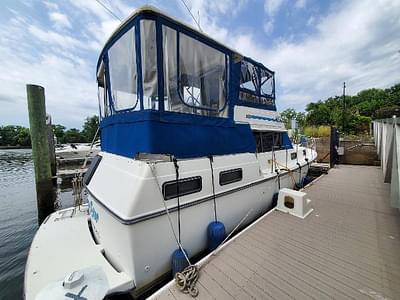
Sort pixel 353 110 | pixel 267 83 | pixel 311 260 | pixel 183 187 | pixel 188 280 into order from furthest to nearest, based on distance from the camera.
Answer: pixel 353 110, pixel 267 83, pixel 183 187, pixel 311 260, pixel 188 280

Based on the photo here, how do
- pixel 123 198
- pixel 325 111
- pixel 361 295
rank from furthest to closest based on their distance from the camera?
pixel 325 111
pixel 123 198
pixel 361 295

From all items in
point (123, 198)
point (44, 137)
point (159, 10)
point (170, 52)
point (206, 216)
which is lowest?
point (206, 216)

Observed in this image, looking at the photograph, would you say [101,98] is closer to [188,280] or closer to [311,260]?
[188,280]

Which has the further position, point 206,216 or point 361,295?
point 206,216

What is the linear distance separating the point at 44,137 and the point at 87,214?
3.99 meters

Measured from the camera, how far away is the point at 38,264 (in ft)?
7.46

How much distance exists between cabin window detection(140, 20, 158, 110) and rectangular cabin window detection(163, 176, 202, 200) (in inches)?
38.4

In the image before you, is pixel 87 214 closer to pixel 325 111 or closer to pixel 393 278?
pixel 393 278

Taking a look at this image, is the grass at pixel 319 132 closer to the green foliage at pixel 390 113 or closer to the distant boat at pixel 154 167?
the green foliage at pixel 390 113

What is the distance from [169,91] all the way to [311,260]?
2.77 m

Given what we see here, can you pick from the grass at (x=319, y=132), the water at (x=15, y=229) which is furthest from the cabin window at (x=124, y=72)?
the grass at (x=319, y=132)

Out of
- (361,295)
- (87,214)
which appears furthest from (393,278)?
(87,214)

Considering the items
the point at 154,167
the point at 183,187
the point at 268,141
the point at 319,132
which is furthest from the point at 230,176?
the point at 319,132

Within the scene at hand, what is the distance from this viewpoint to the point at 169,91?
2584mm
